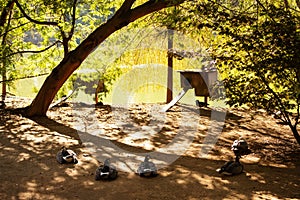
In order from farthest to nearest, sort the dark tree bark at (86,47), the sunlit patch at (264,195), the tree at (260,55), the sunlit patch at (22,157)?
the dark tree bark at (86,47), the sunlit patch at (22,157), the tree at (260,55), the sunlit patch at (264,195)

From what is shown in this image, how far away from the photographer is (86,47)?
24.2 ft

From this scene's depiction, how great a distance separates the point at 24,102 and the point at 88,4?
132 inches

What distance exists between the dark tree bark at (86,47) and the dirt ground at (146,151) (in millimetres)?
444

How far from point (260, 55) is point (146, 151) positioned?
224 cm

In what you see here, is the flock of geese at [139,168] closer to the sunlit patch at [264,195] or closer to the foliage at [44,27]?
the sunlit patch at [264,195]

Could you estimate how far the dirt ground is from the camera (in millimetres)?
3795

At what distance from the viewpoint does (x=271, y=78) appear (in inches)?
193

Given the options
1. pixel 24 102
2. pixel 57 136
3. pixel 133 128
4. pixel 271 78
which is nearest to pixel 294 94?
pixel 271 78

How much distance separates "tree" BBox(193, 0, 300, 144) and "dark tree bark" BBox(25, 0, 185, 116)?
199 cm

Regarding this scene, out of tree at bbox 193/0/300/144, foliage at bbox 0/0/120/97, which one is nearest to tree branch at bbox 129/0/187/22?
foliage at bbox 0/0/120/97

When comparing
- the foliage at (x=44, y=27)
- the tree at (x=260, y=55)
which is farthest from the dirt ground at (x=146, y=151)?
the foliage at (x=44, y=27)

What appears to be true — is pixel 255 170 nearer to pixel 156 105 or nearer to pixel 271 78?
pixel 271 78

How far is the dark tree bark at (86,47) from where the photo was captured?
7.02m

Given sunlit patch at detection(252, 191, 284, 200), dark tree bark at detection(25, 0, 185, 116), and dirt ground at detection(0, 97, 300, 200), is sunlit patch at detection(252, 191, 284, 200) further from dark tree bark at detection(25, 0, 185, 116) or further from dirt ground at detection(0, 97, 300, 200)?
dark tree bark at detection(25, 0, 185, 116)
